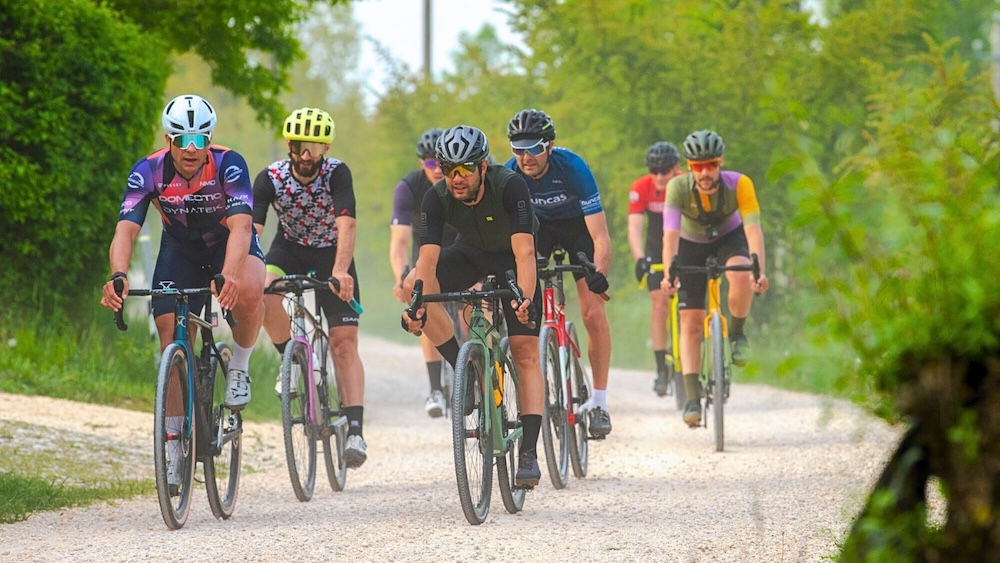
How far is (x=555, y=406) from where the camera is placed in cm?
897

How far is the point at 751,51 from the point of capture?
22.0 metres

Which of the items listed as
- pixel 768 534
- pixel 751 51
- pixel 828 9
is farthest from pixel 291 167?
pixel 828 9

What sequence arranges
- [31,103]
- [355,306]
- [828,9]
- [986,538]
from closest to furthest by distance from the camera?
[986,538]
[355,306]
[31,103]
[828,9]

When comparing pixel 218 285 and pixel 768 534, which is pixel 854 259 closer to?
pixel 768 534

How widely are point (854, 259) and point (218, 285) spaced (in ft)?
15.8

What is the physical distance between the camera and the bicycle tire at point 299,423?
8.49 m

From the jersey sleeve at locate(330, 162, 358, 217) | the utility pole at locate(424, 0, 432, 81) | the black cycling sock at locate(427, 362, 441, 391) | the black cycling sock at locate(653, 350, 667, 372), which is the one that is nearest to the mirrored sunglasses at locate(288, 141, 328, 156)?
the jersey sleeve at locate(330, 162, 358, 217)

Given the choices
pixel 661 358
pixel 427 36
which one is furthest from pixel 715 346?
pixel 427 36

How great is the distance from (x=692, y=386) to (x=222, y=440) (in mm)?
4372

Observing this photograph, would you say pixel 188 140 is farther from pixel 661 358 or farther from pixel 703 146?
pixel 661 358

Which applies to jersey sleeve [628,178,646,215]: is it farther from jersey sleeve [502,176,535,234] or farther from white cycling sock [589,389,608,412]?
jersey sleeve [502,176,535,234]

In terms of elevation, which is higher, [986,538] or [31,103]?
[31,103]

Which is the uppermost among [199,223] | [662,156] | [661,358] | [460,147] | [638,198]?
[662,156]

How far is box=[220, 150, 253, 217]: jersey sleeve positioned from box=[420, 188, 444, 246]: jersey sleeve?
0.88 metres
